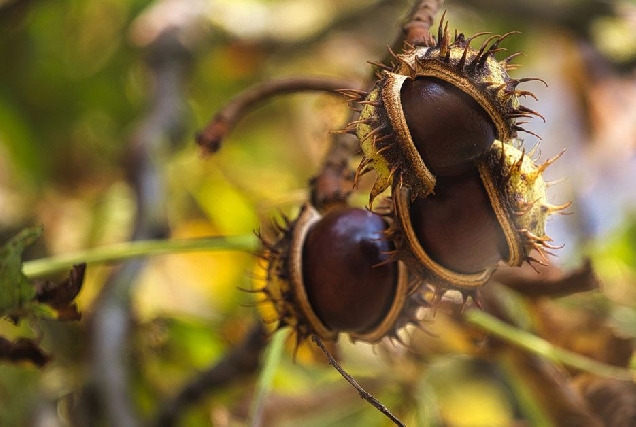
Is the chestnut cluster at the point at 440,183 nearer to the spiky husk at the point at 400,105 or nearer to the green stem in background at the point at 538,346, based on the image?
the spiky husk at the point at 400,105

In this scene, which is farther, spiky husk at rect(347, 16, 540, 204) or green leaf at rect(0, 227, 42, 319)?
green leaf at rect(0, 227, 42, 319)

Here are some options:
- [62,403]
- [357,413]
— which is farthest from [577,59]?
[62,403]

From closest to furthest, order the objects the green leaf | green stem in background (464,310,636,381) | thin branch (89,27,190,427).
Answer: the green leaf, green stem in background (464,310,636,381), thin branch (89,27,190,427)

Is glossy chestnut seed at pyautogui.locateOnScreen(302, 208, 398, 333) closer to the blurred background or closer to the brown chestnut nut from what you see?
the brown chestnut nut

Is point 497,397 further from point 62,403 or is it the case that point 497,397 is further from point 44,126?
point 44,126

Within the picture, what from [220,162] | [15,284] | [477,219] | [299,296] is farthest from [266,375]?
[220,162]

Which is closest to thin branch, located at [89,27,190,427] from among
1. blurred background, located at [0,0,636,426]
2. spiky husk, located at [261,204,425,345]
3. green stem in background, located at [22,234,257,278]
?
blurred background, located at [0,0,636,426]
